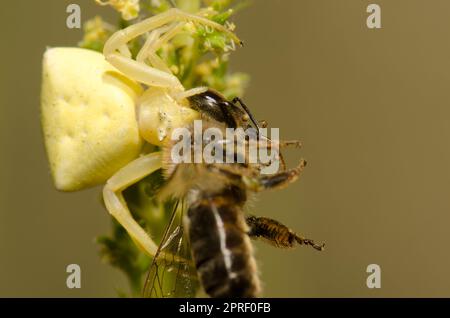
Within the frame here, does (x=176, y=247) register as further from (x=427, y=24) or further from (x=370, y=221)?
(x=427, y=24)

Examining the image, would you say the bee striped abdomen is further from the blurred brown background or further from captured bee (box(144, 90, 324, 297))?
the blurred brown background

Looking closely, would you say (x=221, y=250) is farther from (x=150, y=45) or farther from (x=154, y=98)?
(x=150, y=45)

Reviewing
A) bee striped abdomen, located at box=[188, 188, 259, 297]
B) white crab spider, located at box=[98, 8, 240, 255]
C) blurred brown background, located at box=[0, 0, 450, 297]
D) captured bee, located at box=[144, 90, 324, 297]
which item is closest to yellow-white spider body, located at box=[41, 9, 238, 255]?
white crab spider, located at box=[98, 8, 240, 255]

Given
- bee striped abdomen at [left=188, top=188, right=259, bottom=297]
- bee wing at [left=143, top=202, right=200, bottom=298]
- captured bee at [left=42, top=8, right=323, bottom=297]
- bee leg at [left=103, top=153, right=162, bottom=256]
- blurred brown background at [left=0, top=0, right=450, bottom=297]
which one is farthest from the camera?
blurred brown background at [left=0, top=0, right=450, bottom=297]

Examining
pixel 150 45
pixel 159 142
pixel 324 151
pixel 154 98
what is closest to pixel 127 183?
pixel 159 142

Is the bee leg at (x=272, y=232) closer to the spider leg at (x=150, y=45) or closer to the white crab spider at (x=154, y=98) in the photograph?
the white crab spider at (x=154, y=98)

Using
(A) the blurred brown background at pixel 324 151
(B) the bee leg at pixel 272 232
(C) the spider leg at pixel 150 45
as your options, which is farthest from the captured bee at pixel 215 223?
(A) the blurred brown background at pixel 324 151

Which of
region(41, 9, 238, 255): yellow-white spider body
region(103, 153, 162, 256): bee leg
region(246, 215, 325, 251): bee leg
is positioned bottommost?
region(246, 215, 325, 251): bee leg

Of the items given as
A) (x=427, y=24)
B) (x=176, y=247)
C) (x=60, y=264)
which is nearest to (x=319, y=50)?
(x=427, y=24)
